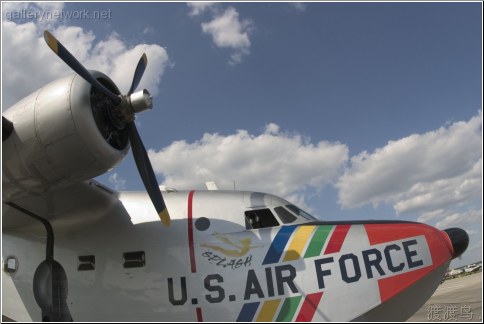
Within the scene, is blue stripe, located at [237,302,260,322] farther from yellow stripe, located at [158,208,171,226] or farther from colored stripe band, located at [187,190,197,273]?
yellow stripe, located at [158,208,171,226]

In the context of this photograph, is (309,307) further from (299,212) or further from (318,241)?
(299,212)

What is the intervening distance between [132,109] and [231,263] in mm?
3185

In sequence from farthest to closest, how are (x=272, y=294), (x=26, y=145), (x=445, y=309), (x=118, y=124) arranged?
(x=445, y=309) → (x=118, y=124) → (x=272, y=294) → (x=26, y=145)

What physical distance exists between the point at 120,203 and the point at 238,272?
2.84 metres

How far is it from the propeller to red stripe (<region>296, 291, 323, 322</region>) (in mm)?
2733

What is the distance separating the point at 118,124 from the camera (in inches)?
283

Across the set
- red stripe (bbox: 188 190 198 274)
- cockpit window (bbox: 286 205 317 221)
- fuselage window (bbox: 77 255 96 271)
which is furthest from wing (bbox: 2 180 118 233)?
cockpit window (bbox: 286 205 317 221)

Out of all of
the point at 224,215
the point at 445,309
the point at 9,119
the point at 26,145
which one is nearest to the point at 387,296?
the point at 224,215

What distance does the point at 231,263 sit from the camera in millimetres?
7051

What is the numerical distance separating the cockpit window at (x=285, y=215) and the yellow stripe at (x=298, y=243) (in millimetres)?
319

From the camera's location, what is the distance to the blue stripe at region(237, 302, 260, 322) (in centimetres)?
673

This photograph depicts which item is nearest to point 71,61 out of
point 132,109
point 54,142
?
point 132,109

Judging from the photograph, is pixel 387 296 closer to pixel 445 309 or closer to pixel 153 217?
pixel 153 217

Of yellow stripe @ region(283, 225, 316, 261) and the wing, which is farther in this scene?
the wing
